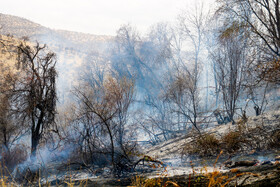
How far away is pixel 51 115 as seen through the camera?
41.4 feet

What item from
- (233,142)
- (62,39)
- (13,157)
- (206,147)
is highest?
(62,39)

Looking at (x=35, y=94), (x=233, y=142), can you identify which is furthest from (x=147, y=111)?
(x=233, y=142)

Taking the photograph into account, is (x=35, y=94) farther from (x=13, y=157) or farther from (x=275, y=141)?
(x=275, y=141)

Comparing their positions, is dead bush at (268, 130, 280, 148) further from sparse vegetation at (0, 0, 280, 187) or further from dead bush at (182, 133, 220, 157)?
dead bush at (182, 133, 220, 157)

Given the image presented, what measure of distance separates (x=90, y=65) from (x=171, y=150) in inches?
1105

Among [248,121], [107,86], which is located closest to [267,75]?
[248,121]

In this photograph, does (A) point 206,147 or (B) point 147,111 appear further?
(B) point 147,111

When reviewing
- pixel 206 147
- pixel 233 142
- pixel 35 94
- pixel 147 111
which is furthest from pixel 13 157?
pixel 147 111

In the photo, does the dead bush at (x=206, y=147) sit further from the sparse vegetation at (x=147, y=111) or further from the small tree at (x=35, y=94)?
the small tree at (x=35, y=94)

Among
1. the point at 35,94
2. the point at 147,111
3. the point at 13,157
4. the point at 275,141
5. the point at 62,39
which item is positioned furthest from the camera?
the point at 62,39

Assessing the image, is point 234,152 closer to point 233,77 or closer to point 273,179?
point 233,77

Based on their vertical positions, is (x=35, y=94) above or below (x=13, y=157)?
above

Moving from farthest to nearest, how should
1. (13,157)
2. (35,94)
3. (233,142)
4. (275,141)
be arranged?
(13,157) → (35,94) → (233,142) → (275,141)

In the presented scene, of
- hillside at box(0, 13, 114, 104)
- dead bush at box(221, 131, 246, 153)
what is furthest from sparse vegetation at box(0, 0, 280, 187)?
hillside at box(0, 13, 114, 104)
